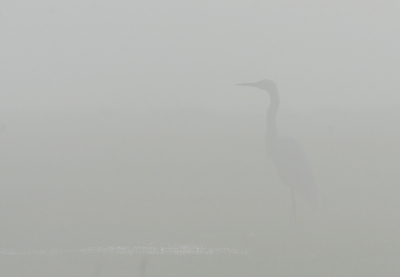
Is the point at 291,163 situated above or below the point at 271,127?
below

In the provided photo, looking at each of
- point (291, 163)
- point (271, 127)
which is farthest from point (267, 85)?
point (291, 163)

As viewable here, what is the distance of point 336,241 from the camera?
7496 millimetres

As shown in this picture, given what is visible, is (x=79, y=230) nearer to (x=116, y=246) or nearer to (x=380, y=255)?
(x=116, y=246)

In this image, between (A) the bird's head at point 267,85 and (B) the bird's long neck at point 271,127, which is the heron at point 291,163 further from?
(A) the bird's head at point 267,85

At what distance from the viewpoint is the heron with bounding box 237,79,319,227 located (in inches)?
365

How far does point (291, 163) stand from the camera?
930 cm

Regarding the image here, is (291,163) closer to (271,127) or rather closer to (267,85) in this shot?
(271,127)

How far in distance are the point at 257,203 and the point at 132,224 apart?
244 cm

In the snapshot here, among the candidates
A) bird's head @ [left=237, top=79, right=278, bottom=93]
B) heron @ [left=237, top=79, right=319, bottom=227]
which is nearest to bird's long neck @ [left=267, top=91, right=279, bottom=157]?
heron @ [left=237, top=79, right=319, bottom=227]

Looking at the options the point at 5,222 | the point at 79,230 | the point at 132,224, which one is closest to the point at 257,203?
the point at 132,224

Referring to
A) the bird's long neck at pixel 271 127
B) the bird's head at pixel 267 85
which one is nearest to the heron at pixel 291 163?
the bird's long neck at pixel 271 127

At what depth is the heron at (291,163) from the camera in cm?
927

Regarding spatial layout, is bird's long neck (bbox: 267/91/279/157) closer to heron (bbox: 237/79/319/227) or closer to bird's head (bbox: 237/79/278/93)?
heron (bbox: 237/79/319/227)

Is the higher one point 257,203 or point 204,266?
point 204,266
